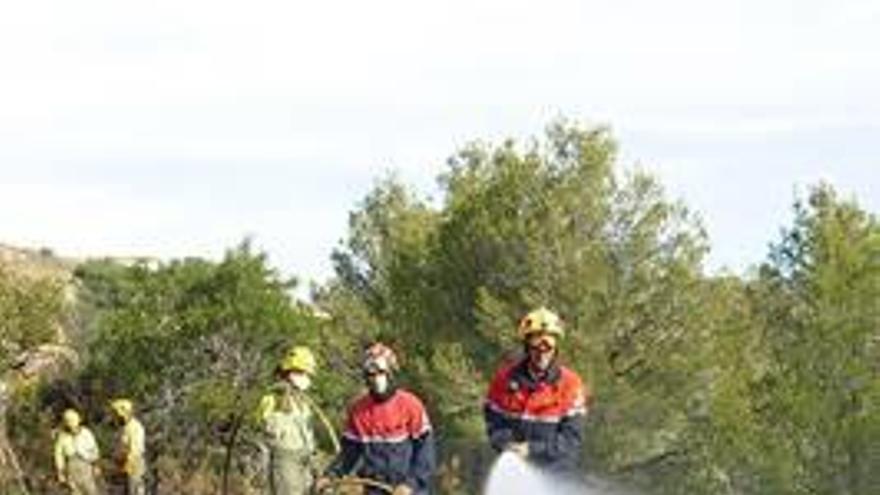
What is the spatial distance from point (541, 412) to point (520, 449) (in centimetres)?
45

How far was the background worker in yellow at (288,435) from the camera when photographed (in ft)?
63.4

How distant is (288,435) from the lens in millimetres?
19516

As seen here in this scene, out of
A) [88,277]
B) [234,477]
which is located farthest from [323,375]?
[88,277]

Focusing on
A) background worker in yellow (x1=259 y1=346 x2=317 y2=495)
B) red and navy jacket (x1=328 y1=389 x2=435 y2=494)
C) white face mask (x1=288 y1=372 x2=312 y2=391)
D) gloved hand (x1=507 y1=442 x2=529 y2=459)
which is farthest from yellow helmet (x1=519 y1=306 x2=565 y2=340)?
background worker in yellow (x1=259 y1=346 x2=317 y2=495)

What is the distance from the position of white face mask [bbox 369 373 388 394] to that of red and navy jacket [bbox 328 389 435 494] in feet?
0.27

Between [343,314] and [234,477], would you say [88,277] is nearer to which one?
[343,314]

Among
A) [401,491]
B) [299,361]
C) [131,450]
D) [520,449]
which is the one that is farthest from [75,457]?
[520,449]

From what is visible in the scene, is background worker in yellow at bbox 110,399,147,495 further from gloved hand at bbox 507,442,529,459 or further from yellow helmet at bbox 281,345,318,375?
gloved hand at bbox 507,442,529,459

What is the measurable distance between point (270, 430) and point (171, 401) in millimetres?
25983

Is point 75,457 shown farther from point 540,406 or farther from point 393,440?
point 540,406

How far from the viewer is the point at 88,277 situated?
4063 inches

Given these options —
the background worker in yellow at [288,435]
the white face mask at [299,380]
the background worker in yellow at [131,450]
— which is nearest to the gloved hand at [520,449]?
the white face mask at [299,380]

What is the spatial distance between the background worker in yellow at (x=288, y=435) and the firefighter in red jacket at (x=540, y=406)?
5.19m

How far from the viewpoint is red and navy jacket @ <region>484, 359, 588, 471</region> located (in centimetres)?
1343
